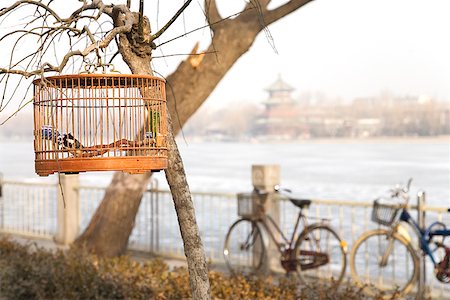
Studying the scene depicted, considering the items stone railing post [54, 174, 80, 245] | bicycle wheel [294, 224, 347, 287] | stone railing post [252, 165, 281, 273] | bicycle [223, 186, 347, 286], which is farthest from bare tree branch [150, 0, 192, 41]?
stone railing post [54, 174, 80, 245]

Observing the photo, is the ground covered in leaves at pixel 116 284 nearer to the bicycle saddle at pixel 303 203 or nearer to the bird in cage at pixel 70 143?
the bicycle saddle at pixel 303 203

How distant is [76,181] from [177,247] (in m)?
2.27

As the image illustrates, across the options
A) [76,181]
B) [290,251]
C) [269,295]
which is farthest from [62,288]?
[76,181]

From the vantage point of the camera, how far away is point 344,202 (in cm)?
910

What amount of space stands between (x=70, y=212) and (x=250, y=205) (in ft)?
12.9

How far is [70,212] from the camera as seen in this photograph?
1245 centimetres

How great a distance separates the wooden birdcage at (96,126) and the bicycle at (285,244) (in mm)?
4099

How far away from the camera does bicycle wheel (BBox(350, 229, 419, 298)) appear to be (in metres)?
8.45

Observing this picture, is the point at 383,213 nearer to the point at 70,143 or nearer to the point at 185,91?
the point at 185,91

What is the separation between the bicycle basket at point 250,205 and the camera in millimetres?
9633

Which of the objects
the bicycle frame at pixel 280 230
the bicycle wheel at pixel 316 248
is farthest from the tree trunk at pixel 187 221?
the bicycle frame at pixel 280 230

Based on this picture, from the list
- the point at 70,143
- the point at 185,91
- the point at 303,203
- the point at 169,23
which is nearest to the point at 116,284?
the point at 303,203

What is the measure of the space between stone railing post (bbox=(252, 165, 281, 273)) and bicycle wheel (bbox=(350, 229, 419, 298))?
1120mm

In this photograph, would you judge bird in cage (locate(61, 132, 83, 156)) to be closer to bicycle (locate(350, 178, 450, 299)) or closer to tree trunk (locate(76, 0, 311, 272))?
bicycle (locate(350, 178, 450, 299))
